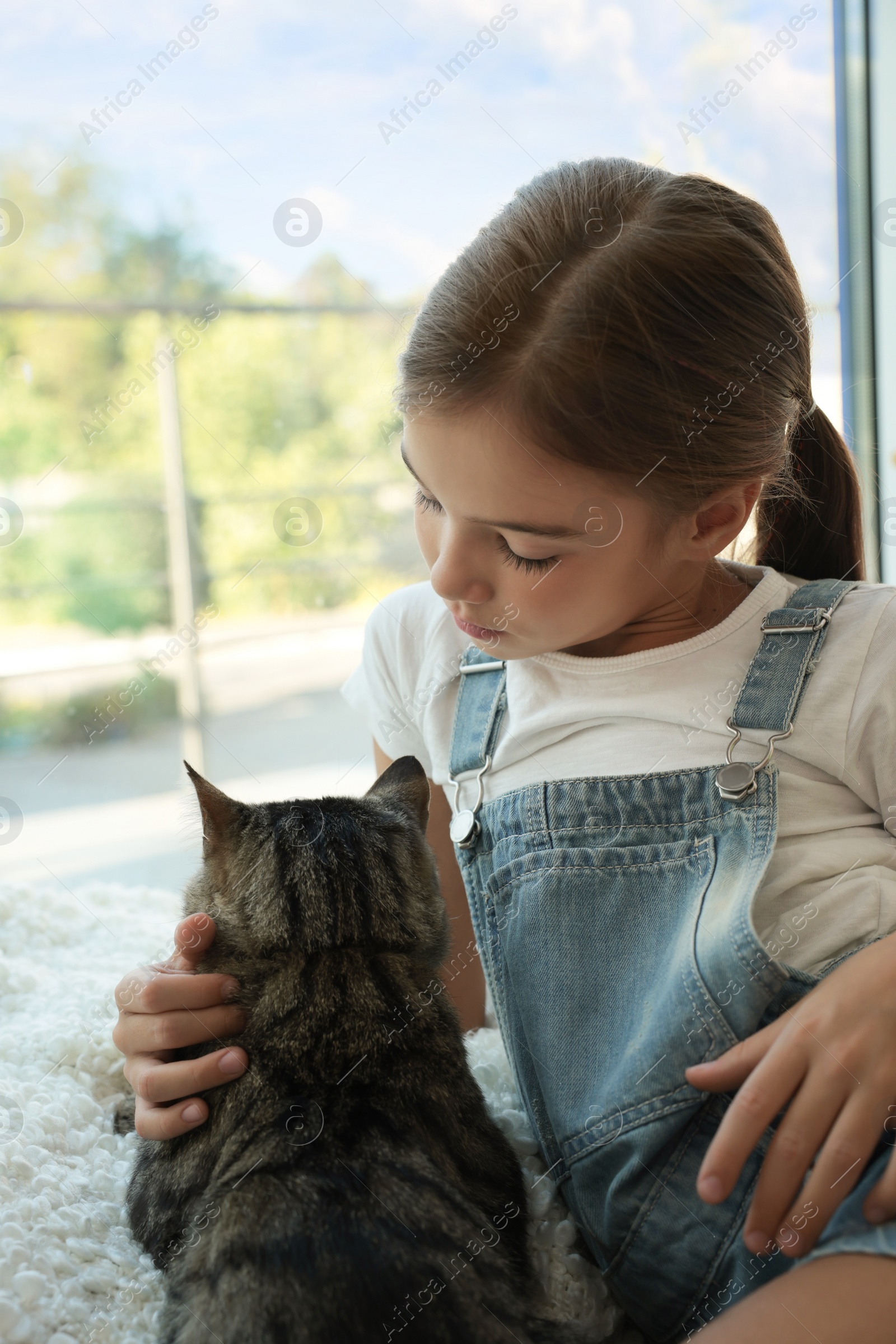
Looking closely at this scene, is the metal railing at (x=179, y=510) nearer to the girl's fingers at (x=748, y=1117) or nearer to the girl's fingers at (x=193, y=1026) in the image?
the girl's fingers at (x=193, y=1026)

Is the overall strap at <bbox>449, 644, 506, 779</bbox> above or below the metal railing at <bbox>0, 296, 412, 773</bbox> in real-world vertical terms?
below

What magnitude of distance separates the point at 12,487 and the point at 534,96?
1.38m

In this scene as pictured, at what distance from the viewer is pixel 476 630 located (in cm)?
81

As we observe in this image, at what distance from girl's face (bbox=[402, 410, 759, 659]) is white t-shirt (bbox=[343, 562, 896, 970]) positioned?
2.5 inches

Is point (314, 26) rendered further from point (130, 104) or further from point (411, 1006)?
point (411, 1006)

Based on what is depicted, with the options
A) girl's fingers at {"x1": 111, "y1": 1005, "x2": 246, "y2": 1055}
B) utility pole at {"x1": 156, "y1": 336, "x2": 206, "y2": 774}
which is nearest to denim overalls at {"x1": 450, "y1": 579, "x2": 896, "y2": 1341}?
girl's fingers at {"x1": 111, "y1": 1005, "x2": 246, "y2": 1055}

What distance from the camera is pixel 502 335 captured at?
0.76m

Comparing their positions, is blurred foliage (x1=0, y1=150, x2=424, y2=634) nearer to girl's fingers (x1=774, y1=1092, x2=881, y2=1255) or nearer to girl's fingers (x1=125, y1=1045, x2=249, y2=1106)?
girl's fingers (x1=125, y1=1045, x2=249, y2=1106)

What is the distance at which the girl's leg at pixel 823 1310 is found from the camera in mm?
514

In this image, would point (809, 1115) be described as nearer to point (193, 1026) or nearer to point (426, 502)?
point (193, 1026)

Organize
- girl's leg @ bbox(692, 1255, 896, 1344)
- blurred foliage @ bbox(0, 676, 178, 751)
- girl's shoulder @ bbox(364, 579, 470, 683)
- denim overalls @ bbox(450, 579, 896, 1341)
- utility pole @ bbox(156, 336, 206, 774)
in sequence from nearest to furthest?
girl's leg @ bbox(692, 1255, 896, 1344)
denim overalls @ bbox(450, 579, 896, 1341)
girl's shoulder @ bbox(364, 579, 470, 683)
blurred foliage @ bbox(0, 676, 178, 751)
utility pole @ bbox(156, 336, 206, 774)

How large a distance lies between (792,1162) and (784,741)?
0.32 meters

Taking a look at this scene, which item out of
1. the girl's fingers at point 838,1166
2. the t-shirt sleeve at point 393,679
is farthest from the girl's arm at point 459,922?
the girl's fingers at point 838,1166

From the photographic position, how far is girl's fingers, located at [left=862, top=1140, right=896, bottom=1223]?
0.54 metres
